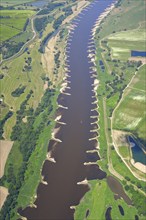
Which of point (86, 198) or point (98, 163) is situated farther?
point (98, 163)

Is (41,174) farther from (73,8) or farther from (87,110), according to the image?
(73,8)

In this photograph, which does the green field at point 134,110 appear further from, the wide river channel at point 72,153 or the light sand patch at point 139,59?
the light sand patch at point 139,59

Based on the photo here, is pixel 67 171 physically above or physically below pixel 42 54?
below

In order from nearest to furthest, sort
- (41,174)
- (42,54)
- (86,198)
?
(86,198) < (41,174) < (42,54)

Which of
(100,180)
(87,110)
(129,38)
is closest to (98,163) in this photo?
(100,180)

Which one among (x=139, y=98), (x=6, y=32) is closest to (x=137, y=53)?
(x=139, y=98)

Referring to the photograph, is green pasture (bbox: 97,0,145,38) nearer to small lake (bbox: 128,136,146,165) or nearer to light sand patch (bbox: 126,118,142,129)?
light sand patch (bbox: 126,118,142,129)

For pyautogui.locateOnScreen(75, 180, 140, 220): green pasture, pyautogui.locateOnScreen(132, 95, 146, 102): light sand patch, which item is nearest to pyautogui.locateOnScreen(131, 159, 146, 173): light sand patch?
pyautogui.locateOnScreen(75, 180, 140, 220): green pasture
